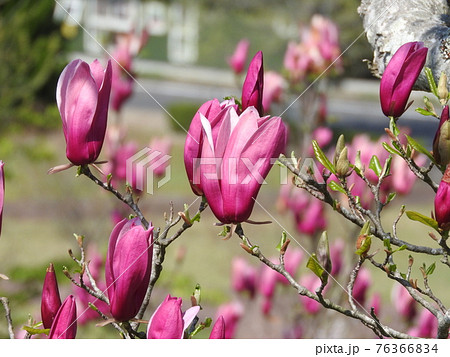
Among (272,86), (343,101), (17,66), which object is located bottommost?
(343,101)

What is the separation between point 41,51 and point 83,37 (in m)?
10.0

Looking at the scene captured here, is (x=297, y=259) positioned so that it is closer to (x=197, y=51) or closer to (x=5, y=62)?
(x=5, y=62)

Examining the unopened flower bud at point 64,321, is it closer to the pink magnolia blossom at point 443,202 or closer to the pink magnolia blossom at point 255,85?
the pink magnolia blossom at point 255,85

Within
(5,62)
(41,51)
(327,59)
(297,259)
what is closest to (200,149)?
(297,259)

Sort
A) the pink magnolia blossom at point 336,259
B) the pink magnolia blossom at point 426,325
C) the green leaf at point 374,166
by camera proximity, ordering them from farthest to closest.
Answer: the pink magnolia blossom at point 336,259 → the pink magnolia blossom at point 426,325 → the green leaf at point 374,166

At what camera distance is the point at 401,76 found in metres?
0.94

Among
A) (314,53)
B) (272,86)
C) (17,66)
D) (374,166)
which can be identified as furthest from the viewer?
(17,66)

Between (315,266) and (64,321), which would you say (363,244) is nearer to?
(315,266)

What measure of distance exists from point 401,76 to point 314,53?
88.6 inches

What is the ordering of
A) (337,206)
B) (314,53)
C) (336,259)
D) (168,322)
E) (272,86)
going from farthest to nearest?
1. (314,53)
2. (272,86)
3. (336,259)
4. (337,206)
5. (168,322)

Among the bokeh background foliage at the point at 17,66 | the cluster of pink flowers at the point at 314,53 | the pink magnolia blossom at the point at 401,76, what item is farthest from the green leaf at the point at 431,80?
the bokeh background foliage at the point at 17,66

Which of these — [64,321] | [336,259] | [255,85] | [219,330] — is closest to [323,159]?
[255,85]

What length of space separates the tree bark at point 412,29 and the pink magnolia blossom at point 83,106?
423 mm

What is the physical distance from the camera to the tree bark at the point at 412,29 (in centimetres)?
98
